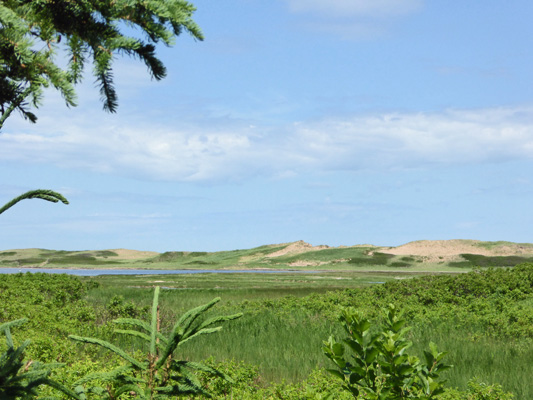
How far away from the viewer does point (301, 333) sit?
509 inches

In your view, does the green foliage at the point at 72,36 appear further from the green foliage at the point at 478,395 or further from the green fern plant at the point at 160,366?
the green foliage at the point at 478,395

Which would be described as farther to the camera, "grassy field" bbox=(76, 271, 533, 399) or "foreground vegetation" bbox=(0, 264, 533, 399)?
"grassy field" bbox=(76, 271, 533, 399)

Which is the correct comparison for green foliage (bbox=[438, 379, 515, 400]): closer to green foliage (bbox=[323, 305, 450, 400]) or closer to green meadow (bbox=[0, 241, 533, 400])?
green meadow (bbox=[0, 241, 533, 400])

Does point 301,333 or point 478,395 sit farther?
point 301,333

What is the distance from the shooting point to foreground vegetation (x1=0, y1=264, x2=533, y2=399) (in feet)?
19.0

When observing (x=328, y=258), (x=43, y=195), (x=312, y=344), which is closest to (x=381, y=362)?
(x=43, y=195)

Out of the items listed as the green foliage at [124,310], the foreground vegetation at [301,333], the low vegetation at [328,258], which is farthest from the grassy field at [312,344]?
the low vegetation at [328,258]

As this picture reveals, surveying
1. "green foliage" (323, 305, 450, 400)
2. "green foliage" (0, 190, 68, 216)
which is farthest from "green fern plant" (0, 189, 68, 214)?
"green foliage" (323, 305, 450, 400)

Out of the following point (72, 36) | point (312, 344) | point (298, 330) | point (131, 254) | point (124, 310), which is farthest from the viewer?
point (131, 254)

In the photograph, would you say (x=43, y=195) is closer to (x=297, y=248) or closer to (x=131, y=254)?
(x=297, y=248)

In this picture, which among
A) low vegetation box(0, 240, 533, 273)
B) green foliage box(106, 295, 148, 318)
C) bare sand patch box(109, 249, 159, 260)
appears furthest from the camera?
bare sand patch box(109, 249, 159, 260)

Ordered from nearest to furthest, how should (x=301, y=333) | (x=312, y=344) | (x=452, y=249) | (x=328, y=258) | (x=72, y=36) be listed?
1. (x=72, y=36)
2. (x=312, y=344)
3. (x=301, y=333)
4. (x=452, y=249)
5. (x=328, y=258)

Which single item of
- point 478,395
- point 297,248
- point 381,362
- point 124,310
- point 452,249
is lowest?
point 124,310

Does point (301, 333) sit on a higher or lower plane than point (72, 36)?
lower
